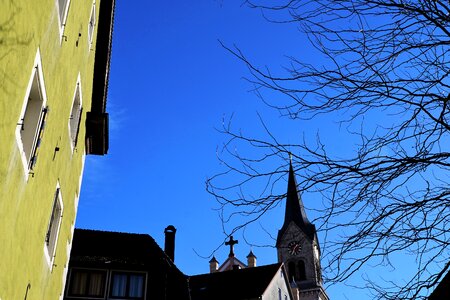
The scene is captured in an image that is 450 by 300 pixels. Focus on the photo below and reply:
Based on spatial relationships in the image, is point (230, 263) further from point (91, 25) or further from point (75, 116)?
point (75, 116)

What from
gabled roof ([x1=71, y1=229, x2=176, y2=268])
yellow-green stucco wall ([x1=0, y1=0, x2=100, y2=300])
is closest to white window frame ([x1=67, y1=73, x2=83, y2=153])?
yellow-green stucco wall ([x1=0, y1=0, x2=100, y2=300])

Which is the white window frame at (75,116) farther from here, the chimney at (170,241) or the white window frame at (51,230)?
the chimney at (170,241)

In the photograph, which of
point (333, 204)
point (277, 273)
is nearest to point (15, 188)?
point (333, 204)

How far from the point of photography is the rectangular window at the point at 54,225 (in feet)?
30.2

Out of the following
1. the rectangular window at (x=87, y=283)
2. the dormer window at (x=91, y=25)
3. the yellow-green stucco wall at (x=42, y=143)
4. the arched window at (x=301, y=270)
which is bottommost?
the yellow-green stucco wall at (x=42, y=143)

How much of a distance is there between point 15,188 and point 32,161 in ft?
2.80

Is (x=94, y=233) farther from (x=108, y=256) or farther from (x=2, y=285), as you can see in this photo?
(x=2, y=285)

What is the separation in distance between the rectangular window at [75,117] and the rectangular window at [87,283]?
33.3ft

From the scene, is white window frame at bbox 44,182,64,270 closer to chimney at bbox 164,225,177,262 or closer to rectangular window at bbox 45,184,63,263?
rectangular window at bbox 45,184,63,263

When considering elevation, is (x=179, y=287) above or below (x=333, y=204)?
above

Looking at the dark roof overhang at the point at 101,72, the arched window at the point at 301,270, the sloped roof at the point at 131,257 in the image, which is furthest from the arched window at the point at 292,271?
the dark roof overhang at the point at 101,72

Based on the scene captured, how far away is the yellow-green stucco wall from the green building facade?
0.01m

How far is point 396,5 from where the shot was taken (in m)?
5.72

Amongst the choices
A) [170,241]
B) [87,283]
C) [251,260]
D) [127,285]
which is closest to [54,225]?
[87,283]
